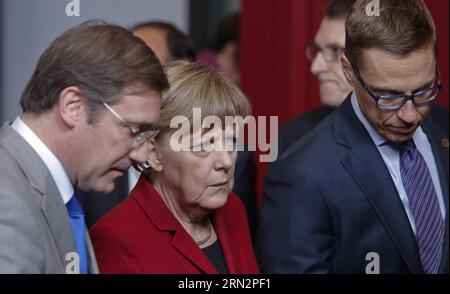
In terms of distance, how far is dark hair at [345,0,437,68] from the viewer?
248cm

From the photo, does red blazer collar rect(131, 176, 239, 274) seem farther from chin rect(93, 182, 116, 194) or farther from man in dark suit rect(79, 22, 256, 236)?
man in dark suit rect(79, 22, 256, 236)

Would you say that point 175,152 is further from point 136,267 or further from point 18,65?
point 18,65

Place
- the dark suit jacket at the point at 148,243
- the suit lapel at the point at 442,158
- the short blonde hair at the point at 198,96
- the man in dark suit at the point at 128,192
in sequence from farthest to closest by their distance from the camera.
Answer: the man in dark suit at the point at 128,192 < the suit lapel at the point at 442,158 < the short blonde hair at the point at 198,96 < the dark suit jacket at the point at 148,243

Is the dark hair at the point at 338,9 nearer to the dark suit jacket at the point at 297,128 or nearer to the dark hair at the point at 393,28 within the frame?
the dark suit jacket at the point at 297,128

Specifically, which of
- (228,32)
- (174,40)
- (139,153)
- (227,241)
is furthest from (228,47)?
(139,153)

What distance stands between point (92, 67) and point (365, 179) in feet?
2.97

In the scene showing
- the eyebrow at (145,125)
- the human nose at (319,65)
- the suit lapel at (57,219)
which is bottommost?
the suit lapel at (57,219)

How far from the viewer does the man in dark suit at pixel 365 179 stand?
2.50 meters

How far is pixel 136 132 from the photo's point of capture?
2.12 m

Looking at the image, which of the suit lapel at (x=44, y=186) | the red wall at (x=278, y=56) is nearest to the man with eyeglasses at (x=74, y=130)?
the suit lapel at (x=44, y=186)

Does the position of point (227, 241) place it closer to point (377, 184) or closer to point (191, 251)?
point (191, 251)

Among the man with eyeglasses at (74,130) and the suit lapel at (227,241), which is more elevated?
the man with eyeglasses at (74,130)

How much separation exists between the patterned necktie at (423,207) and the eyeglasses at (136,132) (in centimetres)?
82

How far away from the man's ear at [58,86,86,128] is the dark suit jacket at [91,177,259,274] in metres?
0.33
